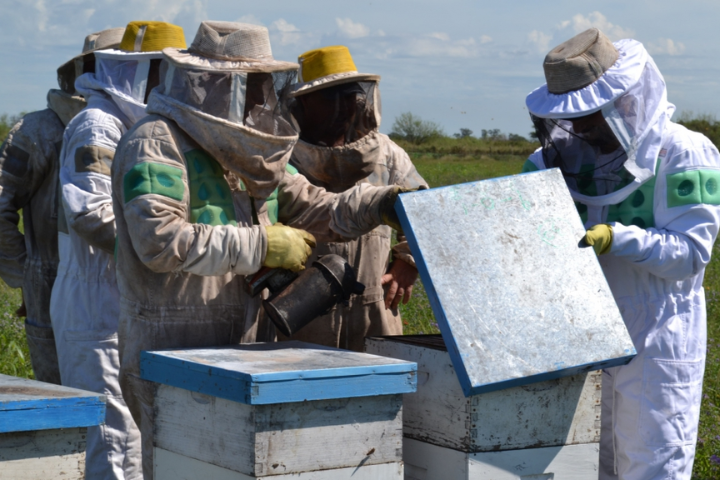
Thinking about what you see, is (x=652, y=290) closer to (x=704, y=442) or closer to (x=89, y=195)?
(x=704, y=442)

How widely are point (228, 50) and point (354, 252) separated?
1368mm

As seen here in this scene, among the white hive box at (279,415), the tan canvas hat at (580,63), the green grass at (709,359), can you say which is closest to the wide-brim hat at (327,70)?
the tan canvas hat at (580,63)

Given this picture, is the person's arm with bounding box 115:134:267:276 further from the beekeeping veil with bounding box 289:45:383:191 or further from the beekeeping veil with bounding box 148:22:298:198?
the beekeeping veil with bounding box 289:45:383:191

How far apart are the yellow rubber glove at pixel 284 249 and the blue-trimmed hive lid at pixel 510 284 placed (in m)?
0.41

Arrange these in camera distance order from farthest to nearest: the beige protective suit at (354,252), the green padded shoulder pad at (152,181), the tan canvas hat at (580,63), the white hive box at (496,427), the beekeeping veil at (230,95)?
the beige protective suit at (354,252), the tan canvas hat at (580,63), the beekeeping veil at (230,95), the green padded shoulder pad at (152,181), the white hive box at (496,427)

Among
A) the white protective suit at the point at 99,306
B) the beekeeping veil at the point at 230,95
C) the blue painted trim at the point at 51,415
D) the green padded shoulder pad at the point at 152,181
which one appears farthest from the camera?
the white protective suit at the point at 99,306

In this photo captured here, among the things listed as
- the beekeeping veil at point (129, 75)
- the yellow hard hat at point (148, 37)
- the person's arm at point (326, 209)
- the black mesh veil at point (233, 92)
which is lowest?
the person's arm at point (326, 209)

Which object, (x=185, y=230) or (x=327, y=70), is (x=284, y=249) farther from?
(x=327, y=70)

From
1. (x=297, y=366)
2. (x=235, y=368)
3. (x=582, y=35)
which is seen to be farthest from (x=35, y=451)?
(x=582, y=35)

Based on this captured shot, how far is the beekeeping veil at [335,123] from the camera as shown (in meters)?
3.92

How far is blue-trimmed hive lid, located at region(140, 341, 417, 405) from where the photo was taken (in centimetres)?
229

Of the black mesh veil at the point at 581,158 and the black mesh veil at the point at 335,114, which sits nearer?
the black mesh veil at the point at 581,158

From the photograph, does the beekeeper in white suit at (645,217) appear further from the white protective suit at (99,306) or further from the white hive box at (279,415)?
the white protective suit at (99,306)

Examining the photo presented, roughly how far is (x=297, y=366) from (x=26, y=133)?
8.66ft
